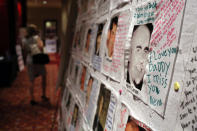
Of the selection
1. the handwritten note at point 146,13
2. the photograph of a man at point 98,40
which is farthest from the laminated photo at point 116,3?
the photograph of a man at point 98,40

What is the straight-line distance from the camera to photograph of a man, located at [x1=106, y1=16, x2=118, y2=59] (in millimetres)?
807

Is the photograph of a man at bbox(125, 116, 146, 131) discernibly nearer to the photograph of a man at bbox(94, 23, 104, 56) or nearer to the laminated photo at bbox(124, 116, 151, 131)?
the laminated photo at bbox(124, 116, 151, 131)

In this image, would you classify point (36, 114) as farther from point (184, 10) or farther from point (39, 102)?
point (184, 10)

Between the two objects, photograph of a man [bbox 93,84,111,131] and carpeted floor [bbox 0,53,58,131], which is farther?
carpeted floor [bbox 0,53,58,131]

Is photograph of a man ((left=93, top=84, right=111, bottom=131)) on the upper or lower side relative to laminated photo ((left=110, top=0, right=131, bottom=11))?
lower

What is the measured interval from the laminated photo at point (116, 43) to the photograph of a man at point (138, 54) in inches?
2.4

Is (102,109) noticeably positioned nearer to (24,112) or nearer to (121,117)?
(121,117)

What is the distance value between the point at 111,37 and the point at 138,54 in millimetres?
302

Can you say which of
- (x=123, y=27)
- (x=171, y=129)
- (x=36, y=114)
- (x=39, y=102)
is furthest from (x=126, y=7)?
(x=39, y=102)

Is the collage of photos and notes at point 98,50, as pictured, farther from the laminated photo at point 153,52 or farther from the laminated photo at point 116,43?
the laminated photo at point 153,52

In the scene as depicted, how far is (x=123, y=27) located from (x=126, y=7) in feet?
0.23

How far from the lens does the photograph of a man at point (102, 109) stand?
31.5 inches

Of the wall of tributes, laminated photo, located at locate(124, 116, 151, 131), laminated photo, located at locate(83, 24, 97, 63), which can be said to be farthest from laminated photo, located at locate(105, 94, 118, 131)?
laminated photo, located at locate(83, 24, 97, 63)

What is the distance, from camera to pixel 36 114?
3414 millimetres
